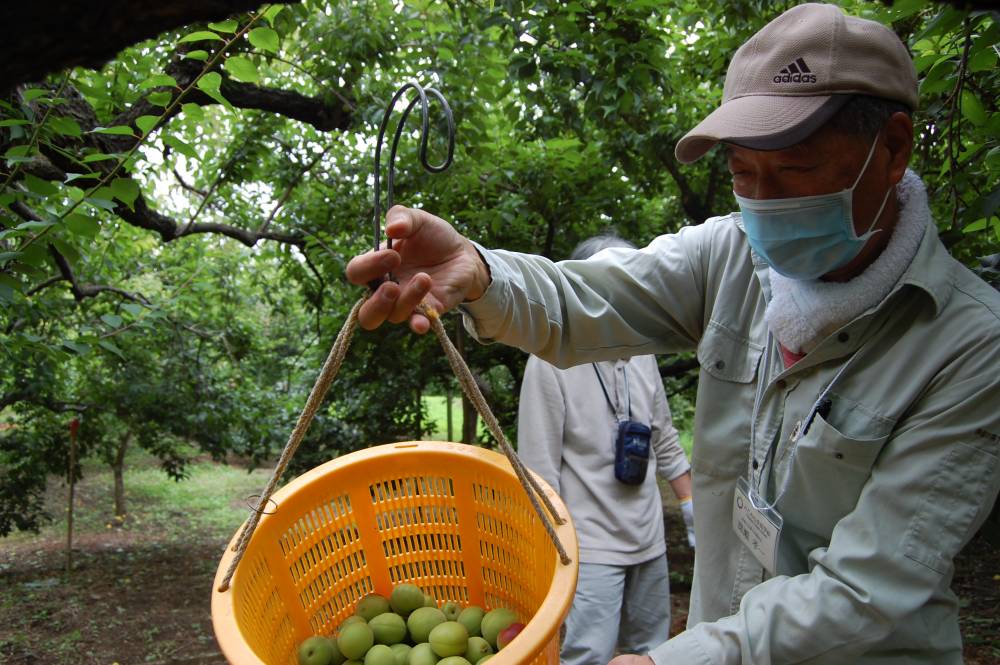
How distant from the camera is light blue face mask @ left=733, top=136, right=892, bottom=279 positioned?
1.47m

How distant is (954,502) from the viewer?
49.4 inches

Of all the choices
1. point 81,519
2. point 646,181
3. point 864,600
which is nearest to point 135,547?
point 81,519

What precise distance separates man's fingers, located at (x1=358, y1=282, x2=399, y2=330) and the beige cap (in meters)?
0.69

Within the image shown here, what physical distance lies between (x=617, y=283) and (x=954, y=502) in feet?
2.79

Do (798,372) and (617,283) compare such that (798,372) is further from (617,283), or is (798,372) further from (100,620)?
(100,620)

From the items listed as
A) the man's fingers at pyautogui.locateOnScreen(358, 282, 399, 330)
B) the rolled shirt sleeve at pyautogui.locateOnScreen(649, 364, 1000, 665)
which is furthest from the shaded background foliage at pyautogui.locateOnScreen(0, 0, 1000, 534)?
the man's fingers at pyautogui.locateOnScreen(358, 282, 399, 330)

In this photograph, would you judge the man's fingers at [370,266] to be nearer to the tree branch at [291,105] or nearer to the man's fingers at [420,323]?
the man's fingers at [420,323]

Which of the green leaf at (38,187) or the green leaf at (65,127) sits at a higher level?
the green leaf at (65,127)

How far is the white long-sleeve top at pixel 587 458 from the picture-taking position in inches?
120

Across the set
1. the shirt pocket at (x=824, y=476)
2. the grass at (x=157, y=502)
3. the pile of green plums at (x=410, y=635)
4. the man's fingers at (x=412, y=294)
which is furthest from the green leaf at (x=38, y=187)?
the grass at (x=157, y=502)

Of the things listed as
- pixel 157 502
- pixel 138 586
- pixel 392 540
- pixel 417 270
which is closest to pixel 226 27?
pixel 417 270

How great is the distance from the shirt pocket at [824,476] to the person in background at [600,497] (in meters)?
1.59

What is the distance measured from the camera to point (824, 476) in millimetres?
1417

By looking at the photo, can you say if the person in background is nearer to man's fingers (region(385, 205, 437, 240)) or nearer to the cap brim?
man's fingers (region(385, 205, 437, 240))
